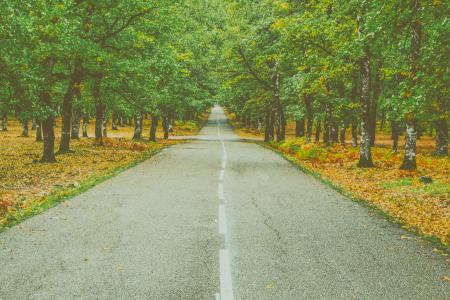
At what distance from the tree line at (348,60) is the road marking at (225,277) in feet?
19.2

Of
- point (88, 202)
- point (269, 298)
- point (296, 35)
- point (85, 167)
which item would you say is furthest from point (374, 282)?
point (296, 35)

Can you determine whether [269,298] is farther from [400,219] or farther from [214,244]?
[400,219]

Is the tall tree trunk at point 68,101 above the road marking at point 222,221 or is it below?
above

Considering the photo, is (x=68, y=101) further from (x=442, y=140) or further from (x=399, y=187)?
(x=442, y=140)

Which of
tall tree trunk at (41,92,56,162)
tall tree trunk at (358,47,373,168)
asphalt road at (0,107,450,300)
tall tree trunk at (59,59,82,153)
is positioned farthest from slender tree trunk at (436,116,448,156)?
tall tree trunk at (41,92,56,162)

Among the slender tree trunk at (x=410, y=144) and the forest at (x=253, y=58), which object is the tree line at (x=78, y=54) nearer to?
the forest at (x=253, y=58)

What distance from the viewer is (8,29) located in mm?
11250

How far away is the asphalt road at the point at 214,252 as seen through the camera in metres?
5.44

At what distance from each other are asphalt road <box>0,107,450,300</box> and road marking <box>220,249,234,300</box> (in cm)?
2

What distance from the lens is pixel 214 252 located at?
6.87 m

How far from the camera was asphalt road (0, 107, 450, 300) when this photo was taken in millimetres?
5438

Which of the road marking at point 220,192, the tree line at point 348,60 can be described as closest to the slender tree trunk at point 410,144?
the tree line at point 348,60

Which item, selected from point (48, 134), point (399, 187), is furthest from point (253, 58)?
point (399, 187)

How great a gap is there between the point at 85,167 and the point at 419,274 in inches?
618
